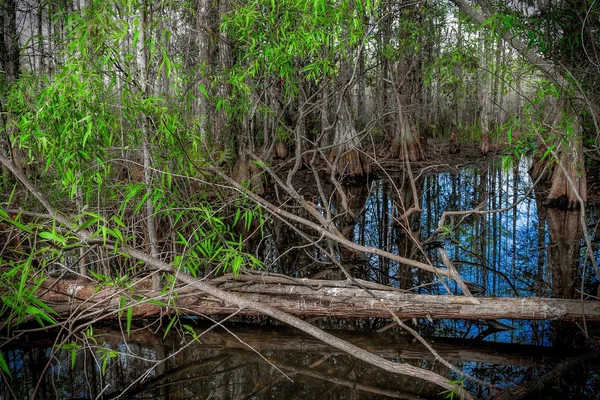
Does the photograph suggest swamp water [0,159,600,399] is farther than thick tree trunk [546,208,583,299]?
No

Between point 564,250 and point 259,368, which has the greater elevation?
point 564,250

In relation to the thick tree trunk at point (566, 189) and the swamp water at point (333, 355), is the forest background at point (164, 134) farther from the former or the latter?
the swamp water at point (333, 355)

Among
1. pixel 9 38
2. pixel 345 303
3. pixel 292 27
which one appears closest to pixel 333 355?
pixel 345 303

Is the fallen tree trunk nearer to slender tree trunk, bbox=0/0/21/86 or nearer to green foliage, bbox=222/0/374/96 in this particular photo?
green foliage, bbox=222/0/374/96

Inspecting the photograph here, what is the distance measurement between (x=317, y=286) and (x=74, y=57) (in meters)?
2.33

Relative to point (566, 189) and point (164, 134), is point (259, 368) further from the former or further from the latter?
point (566, 189)

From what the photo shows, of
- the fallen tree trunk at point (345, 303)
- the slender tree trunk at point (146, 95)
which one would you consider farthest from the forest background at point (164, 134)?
the fallen tree trunk at point (345, 303)

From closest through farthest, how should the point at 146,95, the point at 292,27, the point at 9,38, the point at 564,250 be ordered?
the point at 146,95
the point at 292,27
the point at 564,250
the point at 9,38

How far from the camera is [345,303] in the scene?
13.4 feet

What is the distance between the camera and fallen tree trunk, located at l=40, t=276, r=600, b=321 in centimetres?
387

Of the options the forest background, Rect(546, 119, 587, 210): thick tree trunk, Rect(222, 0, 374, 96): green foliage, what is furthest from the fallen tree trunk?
Rect(546, 119, 587, 210): thick tree trunk

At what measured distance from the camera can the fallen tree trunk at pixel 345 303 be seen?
3.87 meters

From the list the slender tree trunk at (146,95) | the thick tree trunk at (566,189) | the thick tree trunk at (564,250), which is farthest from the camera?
the thick tree trunk at (566,189)

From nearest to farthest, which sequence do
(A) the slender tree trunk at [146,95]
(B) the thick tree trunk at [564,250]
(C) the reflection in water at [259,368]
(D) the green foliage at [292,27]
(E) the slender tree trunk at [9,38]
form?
(C) the reflection in water at [259,368], (A) the slender tree trunk at [146,95], (D) the green foliage at [292,27], (B) the thick tree trunk at [564,250], (E) the slender tree trunk at [9,38]
